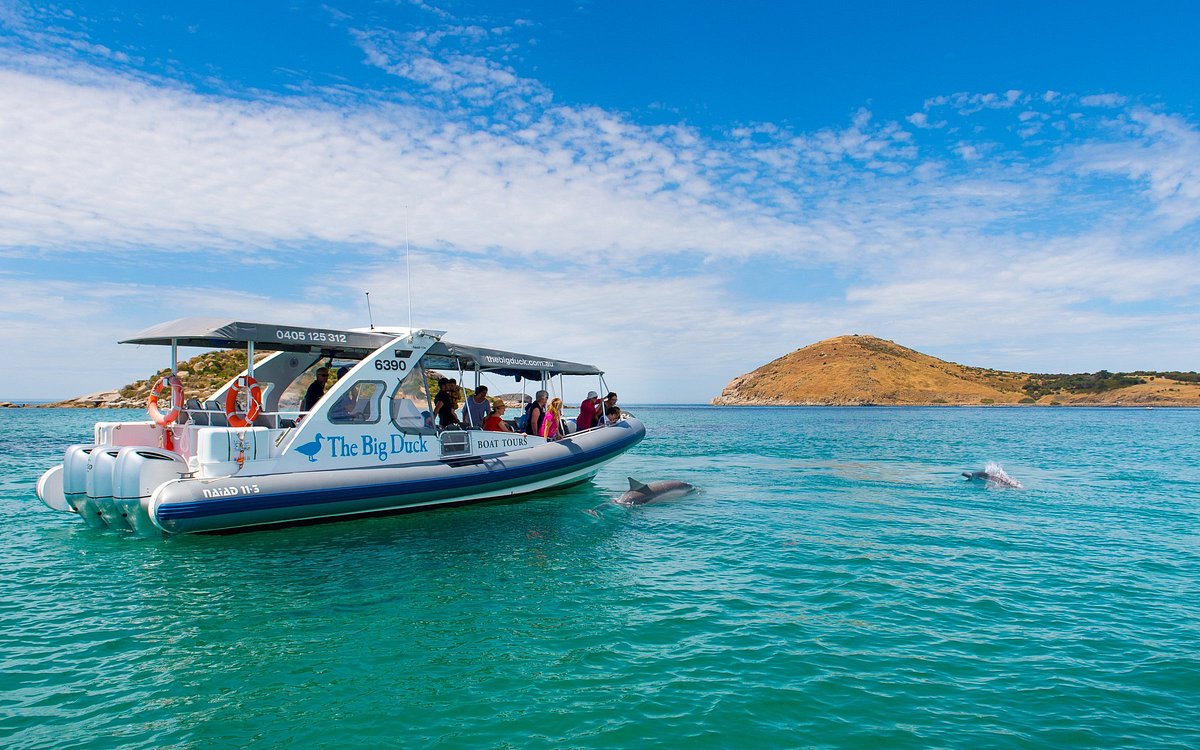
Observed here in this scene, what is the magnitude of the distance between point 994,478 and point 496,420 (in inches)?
582

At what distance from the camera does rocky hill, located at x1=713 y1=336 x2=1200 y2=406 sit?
130875 mm

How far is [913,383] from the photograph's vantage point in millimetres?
146000

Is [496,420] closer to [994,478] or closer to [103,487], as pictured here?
[103,487]

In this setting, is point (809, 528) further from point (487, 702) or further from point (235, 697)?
point (235, 697)

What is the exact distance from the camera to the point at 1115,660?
6539 mm

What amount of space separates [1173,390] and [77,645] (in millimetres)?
159146

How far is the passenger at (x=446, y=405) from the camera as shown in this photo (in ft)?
48.5

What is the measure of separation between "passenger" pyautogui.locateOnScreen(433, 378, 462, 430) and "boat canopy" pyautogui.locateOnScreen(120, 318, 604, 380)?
25.9 inches

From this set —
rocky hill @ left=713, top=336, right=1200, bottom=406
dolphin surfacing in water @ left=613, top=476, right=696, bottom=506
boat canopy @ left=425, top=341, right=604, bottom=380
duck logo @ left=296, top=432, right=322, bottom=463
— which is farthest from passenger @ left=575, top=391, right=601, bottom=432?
rocky hill @ left=713, top=336, right=1200, bottom=406

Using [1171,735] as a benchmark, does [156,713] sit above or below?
above

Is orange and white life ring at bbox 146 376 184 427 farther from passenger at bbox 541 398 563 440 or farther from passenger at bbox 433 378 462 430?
passenger at bbox 541 398 563 440

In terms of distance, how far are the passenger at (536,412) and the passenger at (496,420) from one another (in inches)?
30.8

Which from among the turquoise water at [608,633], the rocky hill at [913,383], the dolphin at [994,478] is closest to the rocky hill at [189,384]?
the turquoise water at [608,633]

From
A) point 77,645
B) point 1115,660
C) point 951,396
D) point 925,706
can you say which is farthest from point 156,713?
point 951,396
